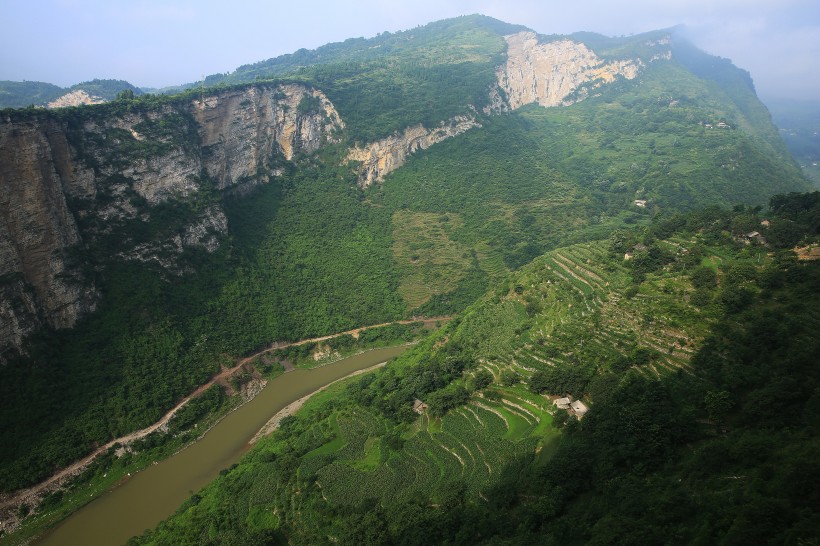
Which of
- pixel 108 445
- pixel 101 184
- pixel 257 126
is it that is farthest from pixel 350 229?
pixel 108 445

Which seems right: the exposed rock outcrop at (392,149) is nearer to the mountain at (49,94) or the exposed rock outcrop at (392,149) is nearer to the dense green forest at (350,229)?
the dense green forest at (350,229)

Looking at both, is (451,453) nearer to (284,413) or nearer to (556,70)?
(284,413)

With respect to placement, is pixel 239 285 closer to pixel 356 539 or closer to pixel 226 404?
pixel 226 404

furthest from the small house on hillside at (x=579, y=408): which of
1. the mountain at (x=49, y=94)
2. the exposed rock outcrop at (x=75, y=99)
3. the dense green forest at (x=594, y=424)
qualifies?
the exposed rock outcrop at (x=75, y=99)

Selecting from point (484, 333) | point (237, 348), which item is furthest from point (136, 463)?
point (484, 333)

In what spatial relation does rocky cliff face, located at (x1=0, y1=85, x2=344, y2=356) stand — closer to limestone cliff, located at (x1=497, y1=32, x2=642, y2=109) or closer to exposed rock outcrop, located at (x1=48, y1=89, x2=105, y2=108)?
exposed rock outcrop, located at (x1=48, y1=89, x2=105, y2=108)
